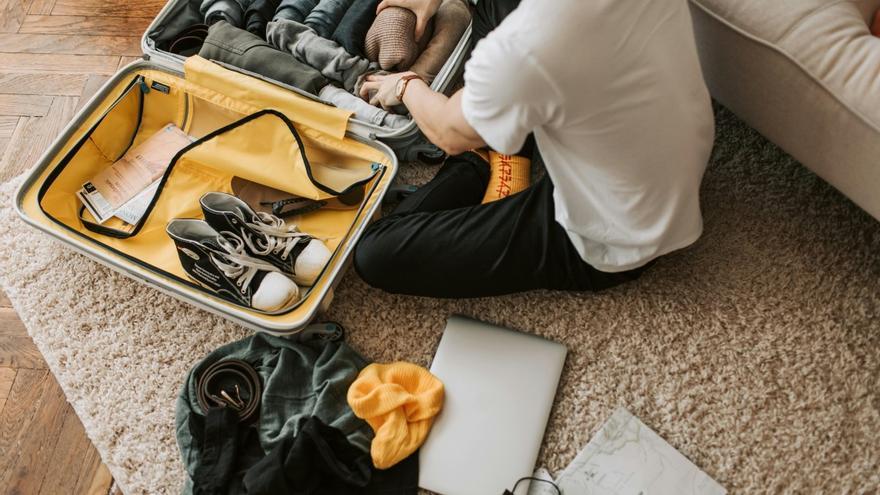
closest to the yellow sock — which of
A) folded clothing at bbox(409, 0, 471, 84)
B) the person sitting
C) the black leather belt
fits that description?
the person sitting

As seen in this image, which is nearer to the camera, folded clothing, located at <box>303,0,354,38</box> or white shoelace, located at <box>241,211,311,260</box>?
white shoelace, located at <box>241,211,311,260</box>

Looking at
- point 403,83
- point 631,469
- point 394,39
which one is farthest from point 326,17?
point 631,469

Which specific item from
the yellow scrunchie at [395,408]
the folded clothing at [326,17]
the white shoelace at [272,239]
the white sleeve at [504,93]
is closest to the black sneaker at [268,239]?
the white shoelace at [272,239]

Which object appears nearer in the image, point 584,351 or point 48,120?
point 584,351

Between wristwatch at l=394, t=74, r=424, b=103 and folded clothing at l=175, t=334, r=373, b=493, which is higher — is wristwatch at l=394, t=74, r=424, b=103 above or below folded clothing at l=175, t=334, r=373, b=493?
above

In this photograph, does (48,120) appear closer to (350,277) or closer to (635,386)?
(350,277)

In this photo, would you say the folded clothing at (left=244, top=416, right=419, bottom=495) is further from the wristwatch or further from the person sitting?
the wristwatch

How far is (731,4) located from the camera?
1061 millimetres

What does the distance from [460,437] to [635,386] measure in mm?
330

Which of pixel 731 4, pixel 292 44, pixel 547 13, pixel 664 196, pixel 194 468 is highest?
pixel 547 13

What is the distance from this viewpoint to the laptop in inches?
46.5

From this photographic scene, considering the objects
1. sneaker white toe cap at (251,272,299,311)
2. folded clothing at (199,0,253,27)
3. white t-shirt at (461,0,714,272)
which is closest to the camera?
white t-shirt at (461,0,714,272)

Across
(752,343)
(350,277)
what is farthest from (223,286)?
(752,343)

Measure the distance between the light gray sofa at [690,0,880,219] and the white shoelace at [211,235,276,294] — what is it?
0.88 metres
